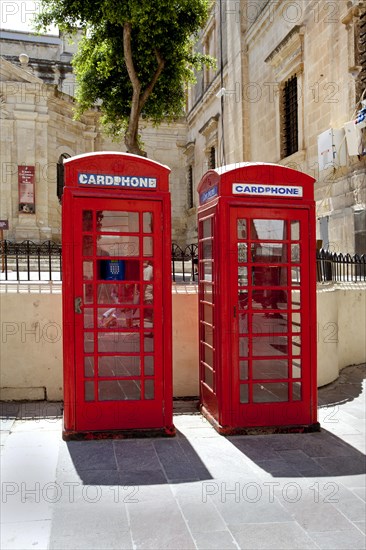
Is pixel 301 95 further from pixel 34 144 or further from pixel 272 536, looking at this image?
pixel 272 536

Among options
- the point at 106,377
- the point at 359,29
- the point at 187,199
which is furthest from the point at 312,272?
the point at 187,199

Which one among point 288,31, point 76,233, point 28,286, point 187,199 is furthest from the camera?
point 187,199

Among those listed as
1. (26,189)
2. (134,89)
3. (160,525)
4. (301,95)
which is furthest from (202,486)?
(26,189)

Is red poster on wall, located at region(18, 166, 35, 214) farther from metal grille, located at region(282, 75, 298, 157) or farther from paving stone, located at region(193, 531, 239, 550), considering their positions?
paving stone, located at region(193, 531, 239, 550)

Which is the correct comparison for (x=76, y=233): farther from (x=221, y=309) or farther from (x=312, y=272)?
(x=312, y=272)

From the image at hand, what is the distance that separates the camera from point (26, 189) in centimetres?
2409

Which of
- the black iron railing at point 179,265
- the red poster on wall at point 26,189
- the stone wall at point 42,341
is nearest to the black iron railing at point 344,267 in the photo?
the black iron railing at point 179,265

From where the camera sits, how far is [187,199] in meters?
30.2

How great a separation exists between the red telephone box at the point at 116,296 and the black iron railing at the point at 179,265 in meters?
1.22

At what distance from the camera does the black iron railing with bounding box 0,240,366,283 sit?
683cm

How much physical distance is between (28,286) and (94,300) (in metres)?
1.65

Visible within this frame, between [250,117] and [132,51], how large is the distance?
814cm

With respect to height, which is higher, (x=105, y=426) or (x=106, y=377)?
(x=106, y=377)

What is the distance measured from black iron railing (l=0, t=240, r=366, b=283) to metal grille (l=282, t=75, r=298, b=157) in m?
9.50
